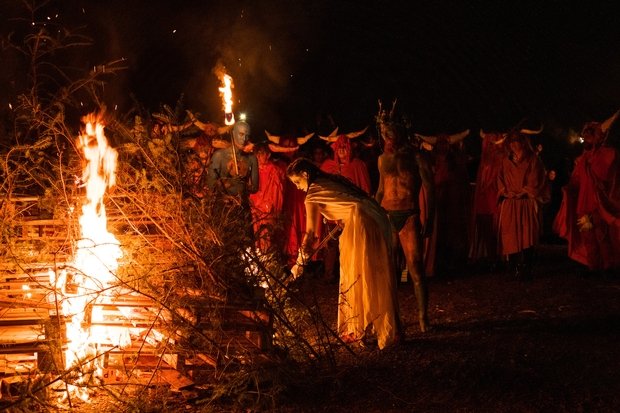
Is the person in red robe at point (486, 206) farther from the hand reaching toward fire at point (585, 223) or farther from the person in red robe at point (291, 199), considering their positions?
the person in red robe at point (291, 199)

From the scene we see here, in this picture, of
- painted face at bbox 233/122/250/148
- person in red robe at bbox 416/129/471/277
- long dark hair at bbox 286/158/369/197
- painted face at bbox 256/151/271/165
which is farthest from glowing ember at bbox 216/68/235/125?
person in red robe at bbox 416/129/471/277

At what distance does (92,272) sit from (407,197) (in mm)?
3055

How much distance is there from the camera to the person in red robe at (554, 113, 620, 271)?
8.91m

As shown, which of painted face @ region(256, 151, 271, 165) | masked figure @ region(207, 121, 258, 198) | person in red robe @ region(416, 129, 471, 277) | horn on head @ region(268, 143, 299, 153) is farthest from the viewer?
horn on head @ region(268, 143, 299, 153)

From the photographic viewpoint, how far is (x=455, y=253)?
35.9ft

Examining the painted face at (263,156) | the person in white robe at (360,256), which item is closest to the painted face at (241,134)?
the painted face at (263,156)

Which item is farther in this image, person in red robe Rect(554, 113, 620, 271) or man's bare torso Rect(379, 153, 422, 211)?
person in red robe Rect(554, 113, 620, 271)

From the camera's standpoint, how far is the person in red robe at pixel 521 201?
9297 mm

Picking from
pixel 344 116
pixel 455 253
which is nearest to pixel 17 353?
pixel 455 253

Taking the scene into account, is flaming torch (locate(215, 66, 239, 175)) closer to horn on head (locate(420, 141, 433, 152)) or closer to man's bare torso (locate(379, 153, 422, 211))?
man's bare torso (locate(379, 153, 422, 211))

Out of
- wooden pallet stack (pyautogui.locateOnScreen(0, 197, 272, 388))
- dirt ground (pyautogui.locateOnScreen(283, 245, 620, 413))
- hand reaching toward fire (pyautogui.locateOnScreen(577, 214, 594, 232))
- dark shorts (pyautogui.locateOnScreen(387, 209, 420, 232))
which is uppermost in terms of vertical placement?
dark shorts (pyautogui.locateOnScreen(387, 209, 420, 232))

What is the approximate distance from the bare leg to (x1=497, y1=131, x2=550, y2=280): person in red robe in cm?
351

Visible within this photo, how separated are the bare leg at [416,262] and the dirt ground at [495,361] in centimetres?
23

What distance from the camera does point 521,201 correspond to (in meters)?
9.57
